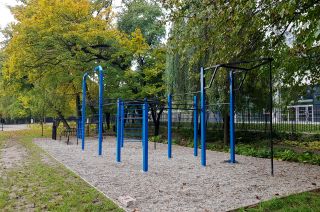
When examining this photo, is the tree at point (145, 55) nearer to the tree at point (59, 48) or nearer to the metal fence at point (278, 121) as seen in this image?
the tree at point (59, 48)

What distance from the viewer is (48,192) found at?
4930mm

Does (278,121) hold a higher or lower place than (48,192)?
higher

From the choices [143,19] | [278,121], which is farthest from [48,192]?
[143,19]

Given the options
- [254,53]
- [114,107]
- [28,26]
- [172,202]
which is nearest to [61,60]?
[28,26]

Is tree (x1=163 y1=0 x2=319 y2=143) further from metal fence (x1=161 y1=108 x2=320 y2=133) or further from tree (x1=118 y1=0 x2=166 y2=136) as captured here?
tree (x1=118 y1=0 x2=166 y2=136)

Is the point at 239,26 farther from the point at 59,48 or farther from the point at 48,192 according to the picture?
the point at 59,48

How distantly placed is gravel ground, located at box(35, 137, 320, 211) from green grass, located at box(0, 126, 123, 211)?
30 cm

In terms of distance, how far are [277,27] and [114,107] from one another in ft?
42.8

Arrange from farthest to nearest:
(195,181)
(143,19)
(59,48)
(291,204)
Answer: (143,19)
(59,48)
(195,181)
(291,204)

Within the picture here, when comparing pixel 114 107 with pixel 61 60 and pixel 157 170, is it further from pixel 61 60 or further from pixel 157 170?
pixel 157 170

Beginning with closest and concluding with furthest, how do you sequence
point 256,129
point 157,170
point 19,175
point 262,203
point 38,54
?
point 262,203 < point 19,175 < point 157,170 < point 256,129 < point 38,54

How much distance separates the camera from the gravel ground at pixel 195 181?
4.45 m

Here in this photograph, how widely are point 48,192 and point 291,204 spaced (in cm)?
377

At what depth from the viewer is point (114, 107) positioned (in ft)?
59.9
